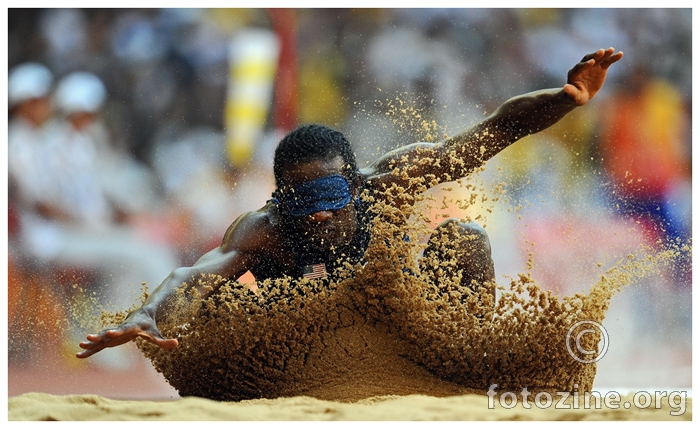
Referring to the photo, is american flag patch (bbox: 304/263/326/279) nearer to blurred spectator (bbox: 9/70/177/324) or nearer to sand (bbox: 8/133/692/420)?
sand (bbox: 8/133/692/420)

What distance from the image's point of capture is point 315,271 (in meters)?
3.08

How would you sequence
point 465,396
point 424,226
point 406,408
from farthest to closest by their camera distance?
point 424,226
point 465,396
point 406,408

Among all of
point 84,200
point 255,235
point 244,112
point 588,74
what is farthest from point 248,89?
point 588,74

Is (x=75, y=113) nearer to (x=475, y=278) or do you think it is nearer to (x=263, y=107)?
(x=263, y=107)

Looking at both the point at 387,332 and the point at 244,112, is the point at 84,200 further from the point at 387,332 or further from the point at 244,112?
the point at 387,332

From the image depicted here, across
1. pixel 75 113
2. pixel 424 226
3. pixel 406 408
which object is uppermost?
pixel 75 113

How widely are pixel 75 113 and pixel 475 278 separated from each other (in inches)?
82.7

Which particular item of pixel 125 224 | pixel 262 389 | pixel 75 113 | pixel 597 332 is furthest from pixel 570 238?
pixel 75 113

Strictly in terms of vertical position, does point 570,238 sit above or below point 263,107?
below

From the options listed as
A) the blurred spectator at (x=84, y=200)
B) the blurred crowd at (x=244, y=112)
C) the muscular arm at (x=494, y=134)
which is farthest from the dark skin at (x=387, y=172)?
the blurred spectator at (x=84, y=200)

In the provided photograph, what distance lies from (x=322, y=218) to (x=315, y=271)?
209 millimetres

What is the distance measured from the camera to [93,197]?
3961mm

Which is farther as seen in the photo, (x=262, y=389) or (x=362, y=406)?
(x=262, y=389)

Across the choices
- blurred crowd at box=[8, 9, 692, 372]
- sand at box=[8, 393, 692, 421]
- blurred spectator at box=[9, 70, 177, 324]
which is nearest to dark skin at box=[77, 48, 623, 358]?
sand at box=[8, 393, 692, 421]
